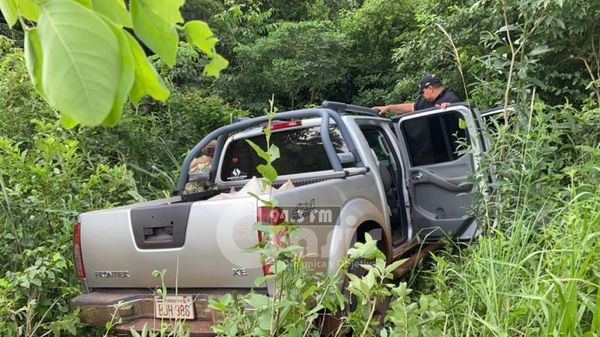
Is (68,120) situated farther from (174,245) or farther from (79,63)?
(174,245)

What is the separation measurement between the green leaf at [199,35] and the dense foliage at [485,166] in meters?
0.03

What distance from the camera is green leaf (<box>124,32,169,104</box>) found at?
0.75m

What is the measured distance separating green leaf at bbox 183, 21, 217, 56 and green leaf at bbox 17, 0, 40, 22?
9.9 inches

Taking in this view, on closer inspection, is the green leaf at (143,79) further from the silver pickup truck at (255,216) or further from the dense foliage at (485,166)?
the silver pickup truck at (255,216)

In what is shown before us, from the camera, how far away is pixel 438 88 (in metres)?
5.64

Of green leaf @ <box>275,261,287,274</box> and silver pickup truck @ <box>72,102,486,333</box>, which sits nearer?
green leaf @ <box>275,261,287,274</box>

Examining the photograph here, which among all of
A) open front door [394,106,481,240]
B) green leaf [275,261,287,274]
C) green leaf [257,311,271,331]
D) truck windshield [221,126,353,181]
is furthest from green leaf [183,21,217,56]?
open front door [394,106,481,240]

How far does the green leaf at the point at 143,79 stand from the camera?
0.75 metres

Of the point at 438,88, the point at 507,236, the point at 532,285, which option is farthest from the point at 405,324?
the point at 438,88

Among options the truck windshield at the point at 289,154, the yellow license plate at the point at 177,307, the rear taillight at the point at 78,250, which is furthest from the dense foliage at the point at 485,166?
the truck windshield at the point at 289,154

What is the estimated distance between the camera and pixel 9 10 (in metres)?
0.71

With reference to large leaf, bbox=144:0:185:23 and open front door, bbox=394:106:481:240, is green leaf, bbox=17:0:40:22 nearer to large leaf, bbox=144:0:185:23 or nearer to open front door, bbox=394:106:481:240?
large leaf, bbox=144:0:185:23

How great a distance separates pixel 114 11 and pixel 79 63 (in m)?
0.22

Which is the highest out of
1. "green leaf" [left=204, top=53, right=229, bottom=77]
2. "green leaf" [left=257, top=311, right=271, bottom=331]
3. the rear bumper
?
"green leaf" [left=204, top=53, right=229, bottom=77]
